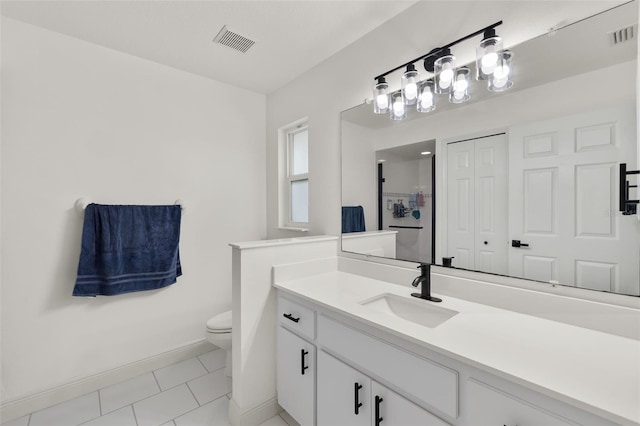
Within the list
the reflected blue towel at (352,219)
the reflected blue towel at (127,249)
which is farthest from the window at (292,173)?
the reflected blue towel at (127,249)

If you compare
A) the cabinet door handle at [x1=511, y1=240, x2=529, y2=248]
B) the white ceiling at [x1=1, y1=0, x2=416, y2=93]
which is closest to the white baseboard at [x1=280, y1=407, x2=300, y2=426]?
the cabinet door handle at [x1=511, y1=240, x2=529, y2=248]

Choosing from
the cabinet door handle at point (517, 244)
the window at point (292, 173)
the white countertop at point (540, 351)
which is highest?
the window at point (292, 173)

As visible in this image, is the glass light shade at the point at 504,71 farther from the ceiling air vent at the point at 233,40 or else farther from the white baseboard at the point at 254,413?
the white baseboard at the point at 254,413

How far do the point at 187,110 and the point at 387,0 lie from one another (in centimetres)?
179

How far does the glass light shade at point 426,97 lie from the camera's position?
1549mm

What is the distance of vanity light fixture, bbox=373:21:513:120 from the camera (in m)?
1.29

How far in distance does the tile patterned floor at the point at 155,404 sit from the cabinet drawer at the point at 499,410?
1.30m

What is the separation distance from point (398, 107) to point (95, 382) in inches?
113

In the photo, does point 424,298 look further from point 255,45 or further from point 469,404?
point 255,45

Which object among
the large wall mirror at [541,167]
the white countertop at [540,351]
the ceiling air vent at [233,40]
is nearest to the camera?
the white countertop at [540,351]

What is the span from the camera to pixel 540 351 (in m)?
0.89

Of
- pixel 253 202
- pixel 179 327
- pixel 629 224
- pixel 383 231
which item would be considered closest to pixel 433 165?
pixel 383 231

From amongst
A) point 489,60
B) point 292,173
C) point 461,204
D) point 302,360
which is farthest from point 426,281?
point 292,173

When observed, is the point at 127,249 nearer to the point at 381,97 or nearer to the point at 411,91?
the point at 381,97
